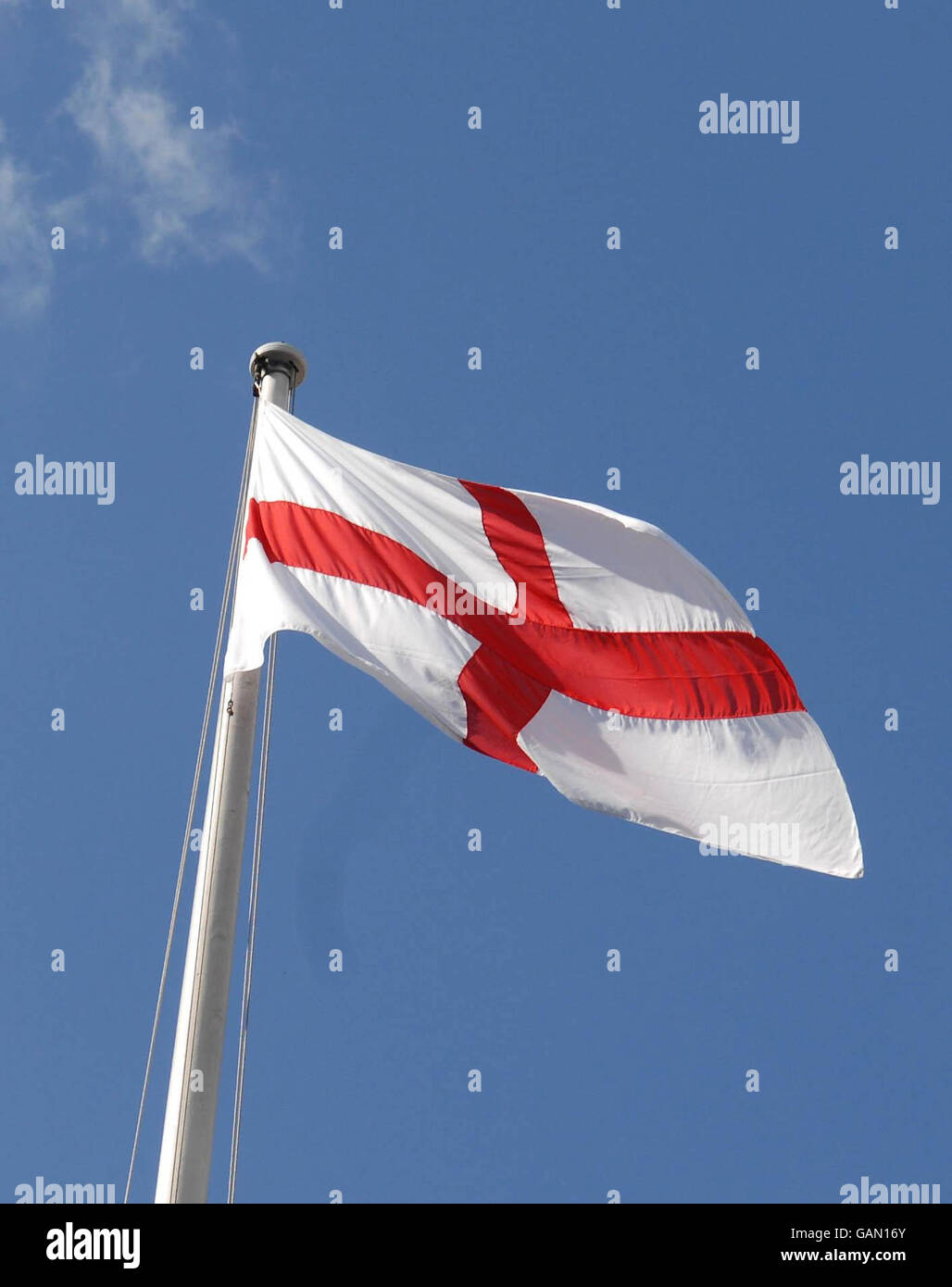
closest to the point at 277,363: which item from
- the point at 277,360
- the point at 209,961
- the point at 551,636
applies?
the point at 277,360

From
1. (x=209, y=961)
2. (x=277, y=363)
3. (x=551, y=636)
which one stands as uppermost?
(x=277, y=363)

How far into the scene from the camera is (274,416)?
15.2m

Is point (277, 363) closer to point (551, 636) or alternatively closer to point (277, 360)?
point (277, 360)

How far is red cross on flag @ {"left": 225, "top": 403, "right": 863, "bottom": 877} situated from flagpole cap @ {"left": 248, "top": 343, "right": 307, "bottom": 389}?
18.6 inches

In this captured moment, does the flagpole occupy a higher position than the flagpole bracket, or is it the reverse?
the flagpole bracket

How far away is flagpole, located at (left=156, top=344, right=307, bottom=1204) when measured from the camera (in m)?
11.2

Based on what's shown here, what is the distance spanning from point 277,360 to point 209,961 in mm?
5673

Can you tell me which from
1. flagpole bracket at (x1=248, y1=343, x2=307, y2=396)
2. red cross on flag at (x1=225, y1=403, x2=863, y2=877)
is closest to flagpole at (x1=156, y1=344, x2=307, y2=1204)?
red cross on flag at (x1=225, y1=403, x2=863, y2=877)

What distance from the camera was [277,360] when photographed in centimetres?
1569

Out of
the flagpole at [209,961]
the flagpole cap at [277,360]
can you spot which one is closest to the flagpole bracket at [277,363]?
the flagpole cap at [277,360]

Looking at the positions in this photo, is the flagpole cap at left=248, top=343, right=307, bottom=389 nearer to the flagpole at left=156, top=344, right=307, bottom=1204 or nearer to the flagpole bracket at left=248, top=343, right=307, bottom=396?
the flagpole bracket at left=248, top=343, right=307, bottom=396
